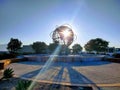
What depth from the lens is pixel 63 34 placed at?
21.1 metres

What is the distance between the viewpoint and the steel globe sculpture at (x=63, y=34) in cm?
2076

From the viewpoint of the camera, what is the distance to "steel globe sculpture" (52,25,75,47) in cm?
2076

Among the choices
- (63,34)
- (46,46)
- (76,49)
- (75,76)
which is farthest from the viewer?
(46,46)

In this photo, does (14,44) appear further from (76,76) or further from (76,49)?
(76,76)

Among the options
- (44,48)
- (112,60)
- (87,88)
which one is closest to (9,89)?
(87,88)

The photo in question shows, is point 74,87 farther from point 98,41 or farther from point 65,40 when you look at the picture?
point 98,41

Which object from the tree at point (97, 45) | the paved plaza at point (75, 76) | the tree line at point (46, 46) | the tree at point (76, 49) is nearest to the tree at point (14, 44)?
the tree line at point (46, 46)

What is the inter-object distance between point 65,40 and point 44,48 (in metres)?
27.7

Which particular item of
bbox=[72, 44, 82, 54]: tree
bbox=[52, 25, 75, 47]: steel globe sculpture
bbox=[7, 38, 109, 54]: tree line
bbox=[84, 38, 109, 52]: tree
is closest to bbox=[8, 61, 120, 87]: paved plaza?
bbox=[52, 25, 75, 47]: steel globe sculpture

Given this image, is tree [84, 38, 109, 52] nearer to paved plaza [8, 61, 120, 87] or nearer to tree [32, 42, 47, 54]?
tree [32, 42, 47, 54]

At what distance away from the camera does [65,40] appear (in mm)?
21938

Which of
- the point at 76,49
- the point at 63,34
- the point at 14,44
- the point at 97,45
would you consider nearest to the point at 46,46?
the point at 76,49

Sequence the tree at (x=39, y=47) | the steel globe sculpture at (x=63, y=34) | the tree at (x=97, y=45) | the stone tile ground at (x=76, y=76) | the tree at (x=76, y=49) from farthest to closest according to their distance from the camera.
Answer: the tree at (x=97, y=45), the tree at (x=39, y=47), the tree at (x=76, y=49), the steel globe sculpture at (x=63, y=34), the stone tile ground at (x=76, y=76)

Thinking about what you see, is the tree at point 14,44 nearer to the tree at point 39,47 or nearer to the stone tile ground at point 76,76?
the tree at point 39,47
